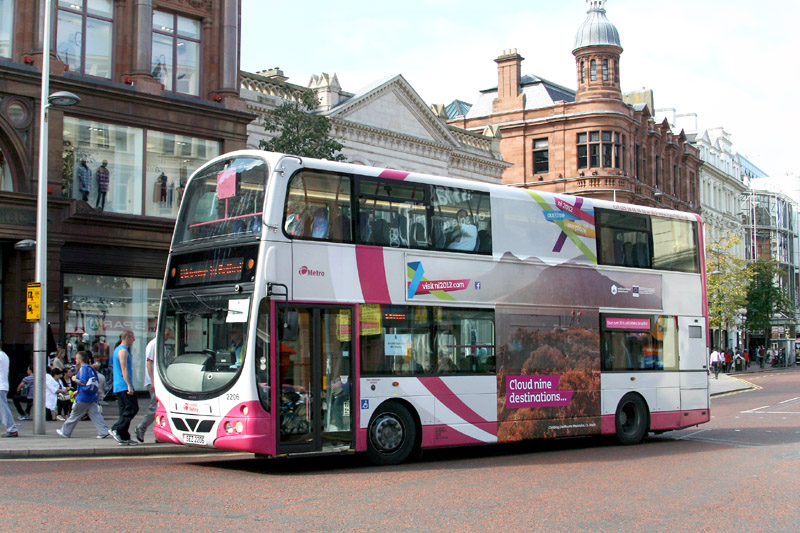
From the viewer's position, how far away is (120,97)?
24844mm

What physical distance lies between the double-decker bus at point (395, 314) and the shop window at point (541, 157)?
147 feet

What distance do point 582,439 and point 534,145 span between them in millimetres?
45427

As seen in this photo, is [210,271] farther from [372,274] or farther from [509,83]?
[509,83]

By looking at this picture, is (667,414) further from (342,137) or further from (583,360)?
(342,137)

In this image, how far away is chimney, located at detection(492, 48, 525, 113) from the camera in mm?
63219

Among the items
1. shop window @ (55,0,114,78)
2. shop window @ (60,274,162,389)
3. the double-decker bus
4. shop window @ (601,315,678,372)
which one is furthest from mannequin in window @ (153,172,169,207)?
shop window @ (601,315,678,372)

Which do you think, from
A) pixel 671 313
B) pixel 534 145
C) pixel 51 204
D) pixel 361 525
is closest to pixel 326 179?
pixel 361 525

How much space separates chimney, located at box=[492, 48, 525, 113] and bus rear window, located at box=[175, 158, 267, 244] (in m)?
51.7

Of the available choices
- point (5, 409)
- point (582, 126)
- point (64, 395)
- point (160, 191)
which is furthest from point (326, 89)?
point (582, 126)

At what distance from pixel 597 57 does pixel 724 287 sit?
17608 mm

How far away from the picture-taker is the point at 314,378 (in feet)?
41.0

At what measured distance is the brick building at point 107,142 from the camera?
2323 cm

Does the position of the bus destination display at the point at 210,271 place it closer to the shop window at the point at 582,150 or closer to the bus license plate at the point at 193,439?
the bus license plate at the point at 193,439

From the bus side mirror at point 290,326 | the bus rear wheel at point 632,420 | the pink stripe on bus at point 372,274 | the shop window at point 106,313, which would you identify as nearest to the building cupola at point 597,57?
the shop window at point 106,313
